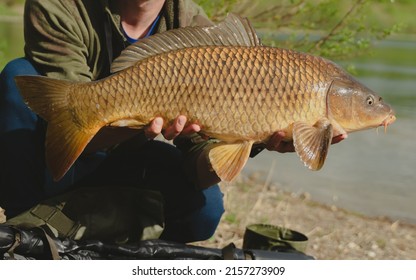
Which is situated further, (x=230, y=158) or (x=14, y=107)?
(x=14, y=107)

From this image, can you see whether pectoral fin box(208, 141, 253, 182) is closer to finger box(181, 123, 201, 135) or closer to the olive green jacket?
finger box(181, 123, 201, 135)

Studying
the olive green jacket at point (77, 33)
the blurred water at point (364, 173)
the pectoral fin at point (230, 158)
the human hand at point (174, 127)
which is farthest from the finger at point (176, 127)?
the blurred water at point (364, 173)

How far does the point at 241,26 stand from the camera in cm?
183

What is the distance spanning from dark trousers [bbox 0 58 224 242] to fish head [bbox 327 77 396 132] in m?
0.58

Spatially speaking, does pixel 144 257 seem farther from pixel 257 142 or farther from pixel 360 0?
pixel 360 0

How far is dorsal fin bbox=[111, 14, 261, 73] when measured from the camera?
1777 mm

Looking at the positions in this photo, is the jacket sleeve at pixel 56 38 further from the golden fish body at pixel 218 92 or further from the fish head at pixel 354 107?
the fish head at pixel 354 107

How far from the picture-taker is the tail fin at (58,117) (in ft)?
5.69

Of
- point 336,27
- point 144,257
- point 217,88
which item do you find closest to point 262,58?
point 217,88

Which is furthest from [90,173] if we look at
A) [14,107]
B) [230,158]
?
[230,158]

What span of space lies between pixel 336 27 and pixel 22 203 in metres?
1.87

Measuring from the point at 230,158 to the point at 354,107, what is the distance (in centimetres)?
31

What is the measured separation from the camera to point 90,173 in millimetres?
2080

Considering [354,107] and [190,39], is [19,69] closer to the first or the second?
[190,39]
